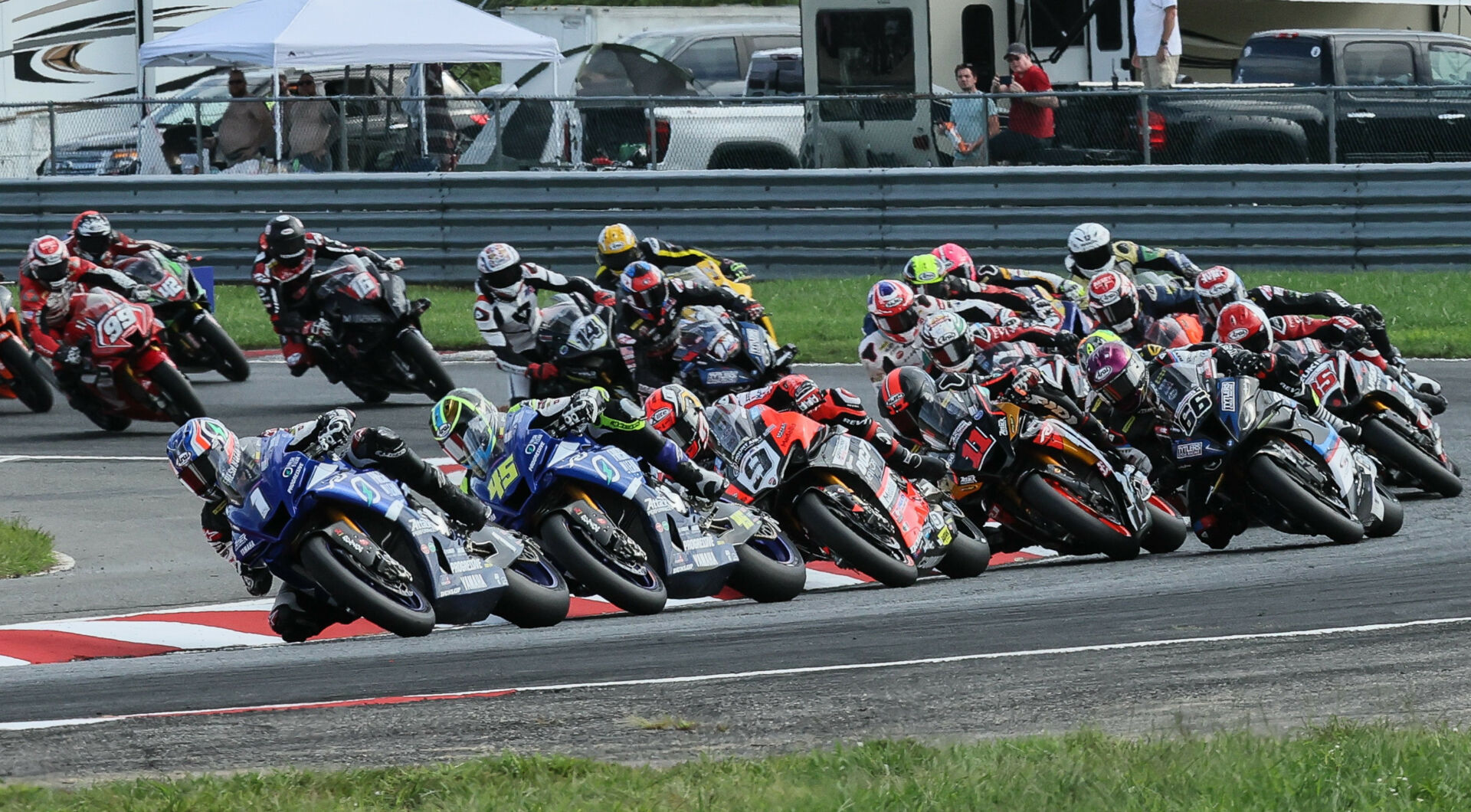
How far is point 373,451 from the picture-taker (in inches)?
353

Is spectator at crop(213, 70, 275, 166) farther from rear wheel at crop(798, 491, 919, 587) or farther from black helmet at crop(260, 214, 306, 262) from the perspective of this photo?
rear wheel at crop(798, 491, 919, 587)

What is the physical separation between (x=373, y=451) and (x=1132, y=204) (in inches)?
476

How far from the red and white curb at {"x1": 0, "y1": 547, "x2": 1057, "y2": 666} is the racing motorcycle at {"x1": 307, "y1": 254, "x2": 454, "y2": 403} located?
5.67m

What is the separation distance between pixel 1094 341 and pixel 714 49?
18.0 meters

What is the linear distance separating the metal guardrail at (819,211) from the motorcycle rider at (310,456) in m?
11.7

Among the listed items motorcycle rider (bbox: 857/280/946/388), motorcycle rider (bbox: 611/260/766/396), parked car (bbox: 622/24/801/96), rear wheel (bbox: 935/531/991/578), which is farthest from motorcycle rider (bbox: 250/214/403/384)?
parked car (bbox: 622/24/801/96)

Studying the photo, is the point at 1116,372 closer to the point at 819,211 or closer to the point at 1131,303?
the point at 1131,303

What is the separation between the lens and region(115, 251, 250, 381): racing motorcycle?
659 inches

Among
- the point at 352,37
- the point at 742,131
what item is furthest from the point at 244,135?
the point at 742,131

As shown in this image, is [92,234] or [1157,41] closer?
[92,234]

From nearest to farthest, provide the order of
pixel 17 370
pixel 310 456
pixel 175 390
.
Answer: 1. pixel 310 456
2. pixel 175 390
3. pixel 17 370

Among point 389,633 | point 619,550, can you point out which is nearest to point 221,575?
point 389,633

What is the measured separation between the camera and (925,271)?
13984 millimetres

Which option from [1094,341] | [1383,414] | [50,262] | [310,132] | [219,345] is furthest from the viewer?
[310,132]
